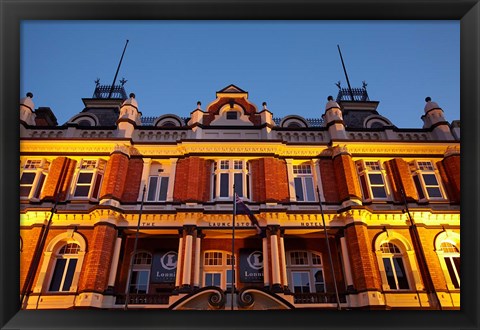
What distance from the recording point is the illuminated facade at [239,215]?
16.5 meters

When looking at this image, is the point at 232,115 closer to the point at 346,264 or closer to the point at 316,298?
the point at 346,264

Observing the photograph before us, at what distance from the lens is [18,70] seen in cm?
727

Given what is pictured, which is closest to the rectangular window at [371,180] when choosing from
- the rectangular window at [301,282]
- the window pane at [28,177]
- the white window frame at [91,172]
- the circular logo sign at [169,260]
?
the rectangular window at [301,282]

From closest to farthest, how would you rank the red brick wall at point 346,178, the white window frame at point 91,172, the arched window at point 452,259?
Result: the arched window at point 452,259
the red brick wall at point 346,178
the white window frame at point 91,172

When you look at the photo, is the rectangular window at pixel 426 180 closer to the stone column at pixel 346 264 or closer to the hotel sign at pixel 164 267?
the stone column at pixel 346 264

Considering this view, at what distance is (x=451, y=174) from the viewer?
64.4 ft

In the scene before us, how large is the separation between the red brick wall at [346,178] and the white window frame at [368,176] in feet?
2.06

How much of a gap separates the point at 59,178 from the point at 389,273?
1704 cm

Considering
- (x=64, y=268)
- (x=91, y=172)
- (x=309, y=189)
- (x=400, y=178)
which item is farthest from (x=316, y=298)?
(x=91, y=172)

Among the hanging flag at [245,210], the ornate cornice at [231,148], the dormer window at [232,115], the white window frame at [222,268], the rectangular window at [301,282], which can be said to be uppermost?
the dormer window at [232,115]

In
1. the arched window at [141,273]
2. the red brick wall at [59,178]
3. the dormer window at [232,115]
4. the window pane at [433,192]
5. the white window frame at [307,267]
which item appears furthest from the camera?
the dormer window at [232,115]
